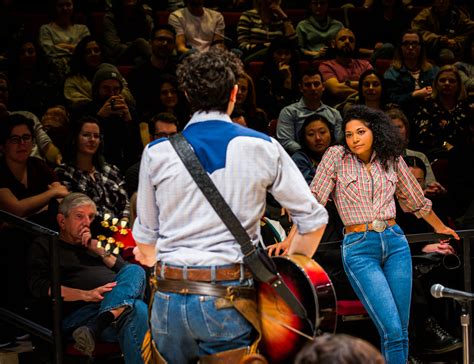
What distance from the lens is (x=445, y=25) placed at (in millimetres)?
10023

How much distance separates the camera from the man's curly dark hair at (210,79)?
122 inches

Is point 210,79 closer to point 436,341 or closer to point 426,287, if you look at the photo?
point 436,341

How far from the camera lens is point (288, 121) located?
740 centimetres

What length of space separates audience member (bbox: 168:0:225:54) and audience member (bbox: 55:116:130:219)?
2.88 metres

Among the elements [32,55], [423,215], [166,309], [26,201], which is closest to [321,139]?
[423,215]

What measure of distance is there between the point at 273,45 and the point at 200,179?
19.2ft

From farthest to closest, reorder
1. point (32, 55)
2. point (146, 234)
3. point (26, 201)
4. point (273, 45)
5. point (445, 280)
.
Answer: point (273, 45)
point (32, 55)
point (445, 280)
point (26, 201)
point (146, 234)

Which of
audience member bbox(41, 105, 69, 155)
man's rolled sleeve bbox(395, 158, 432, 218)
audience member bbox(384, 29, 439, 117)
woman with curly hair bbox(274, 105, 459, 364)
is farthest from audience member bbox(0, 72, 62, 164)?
audience member bbox(384, 29, 439, 117)

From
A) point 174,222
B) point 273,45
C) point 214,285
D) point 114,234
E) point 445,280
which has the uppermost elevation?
point 273,45

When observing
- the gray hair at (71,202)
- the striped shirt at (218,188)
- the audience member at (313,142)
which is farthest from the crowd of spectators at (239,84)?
the striped shirt at (218,188)

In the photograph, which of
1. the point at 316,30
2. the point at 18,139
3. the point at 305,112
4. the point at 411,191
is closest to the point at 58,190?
the point at 18,139

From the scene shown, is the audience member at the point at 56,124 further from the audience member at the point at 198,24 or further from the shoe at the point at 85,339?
the shoe at the point at 85,339

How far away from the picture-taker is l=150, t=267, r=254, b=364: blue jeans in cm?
298

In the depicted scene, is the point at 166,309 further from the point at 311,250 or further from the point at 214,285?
the point at 311,250
